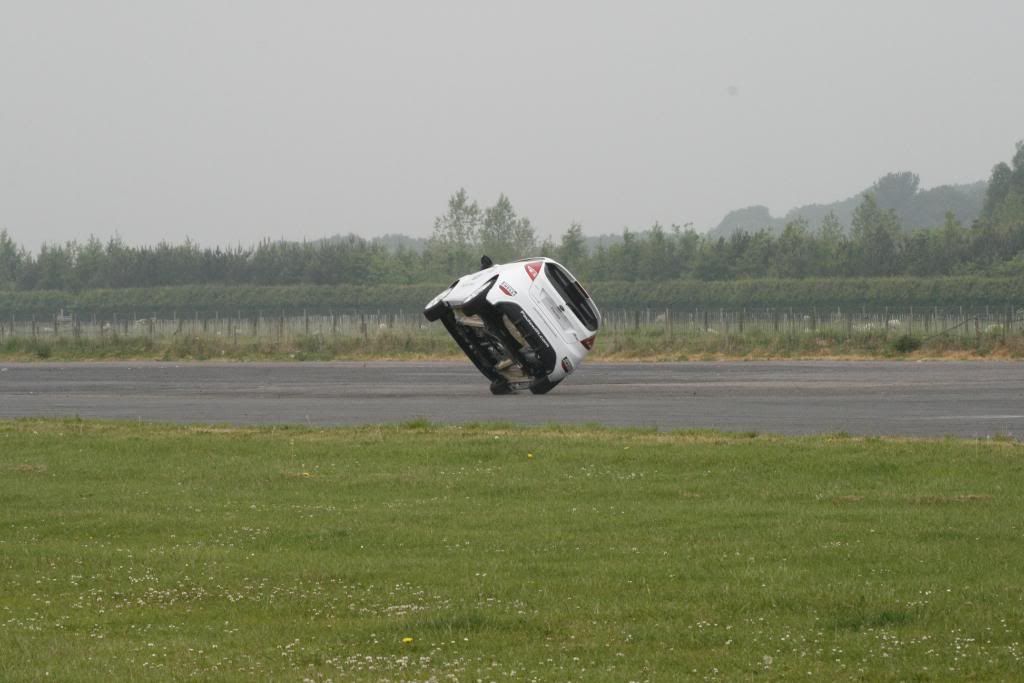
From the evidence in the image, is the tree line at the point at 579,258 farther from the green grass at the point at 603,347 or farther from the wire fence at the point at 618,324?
the green grass at the point at 603,347

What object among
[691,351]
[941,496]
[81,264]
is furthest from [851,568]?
[81,264]

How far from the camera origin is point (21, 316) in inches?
4395

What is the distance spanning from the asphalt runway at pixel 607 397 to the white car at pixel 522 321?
77 cm

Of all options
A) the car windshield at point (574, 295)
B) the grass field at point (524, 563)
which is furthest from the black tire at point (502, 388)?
the grass field at point (524, 563)

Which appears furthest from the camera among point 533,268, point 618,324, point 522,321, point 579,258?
point 579,258

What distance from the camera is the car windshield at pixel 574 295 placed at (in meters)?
31.4

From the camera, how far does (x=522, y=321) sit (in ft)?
99.8

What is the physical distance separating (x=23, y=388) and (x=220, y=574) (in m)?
29.4

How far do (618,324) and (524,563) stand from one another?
2934 inches

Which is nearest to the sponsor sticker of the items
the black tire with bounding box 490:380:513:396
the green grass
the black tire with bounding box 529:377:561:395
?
the black tire with bounding box 529:377:561:395

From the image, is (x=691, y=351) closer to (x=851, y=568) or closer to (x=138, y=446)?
(x=138, y=446)

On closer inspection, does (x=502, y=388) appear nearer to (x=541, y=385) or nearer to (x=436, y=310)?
(x=541, y=385)

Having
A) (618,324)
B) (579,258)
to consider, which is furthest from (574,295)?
(579,258)

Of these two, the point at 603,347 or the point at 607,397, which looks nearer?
the point at 607,397
